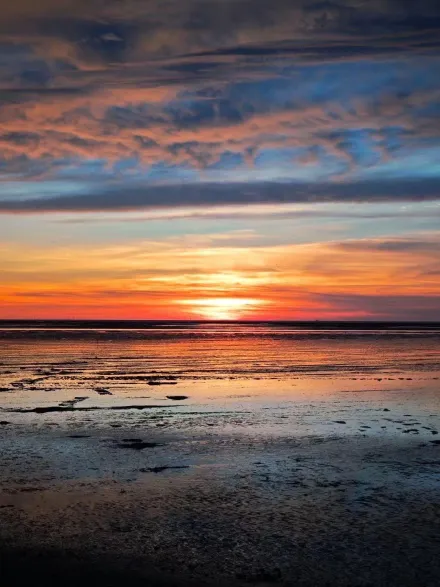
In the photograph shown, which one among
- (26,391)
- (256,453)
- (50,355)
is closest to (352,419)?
(256,453)

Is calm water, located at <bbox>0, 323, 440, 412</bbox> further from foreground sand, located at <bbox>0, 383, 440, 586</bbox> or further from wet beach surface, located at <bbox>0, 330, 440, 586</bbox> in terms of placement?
foreground sand, located at <bbox>0, 383, 440, 586</bbox>

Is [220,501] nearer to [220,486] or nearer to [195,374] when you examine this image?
[220,486]

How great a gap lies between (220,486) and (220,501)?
3.26ft

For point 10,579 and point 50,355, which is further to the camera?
point 50,355

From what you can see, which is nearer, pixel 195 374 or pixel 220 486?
pixel 220 486

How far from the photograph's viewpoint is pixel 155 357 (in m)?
45.3

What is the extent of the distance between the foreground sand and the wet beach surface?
0.11 ft

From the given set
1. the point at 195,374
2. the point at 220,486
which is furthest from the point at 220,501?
the point at 195,374

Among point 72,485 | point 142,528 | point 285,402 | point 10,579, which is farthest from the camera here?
point 285,402

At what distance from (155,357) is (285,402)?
23.1m

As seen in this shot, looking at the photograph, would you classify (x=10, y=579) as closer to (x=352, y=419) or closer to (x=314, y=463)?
(x=314, y=463)

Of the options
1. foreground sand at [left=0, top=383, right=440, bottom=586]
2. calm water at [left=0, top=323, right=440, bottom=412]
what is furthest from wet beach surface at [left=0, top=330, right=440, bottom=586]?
calm water at [left=0, top=323, right=440, bottom=412]

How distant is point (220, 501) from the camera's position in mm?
11461

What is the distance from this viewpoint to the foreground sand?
8.65 metres
